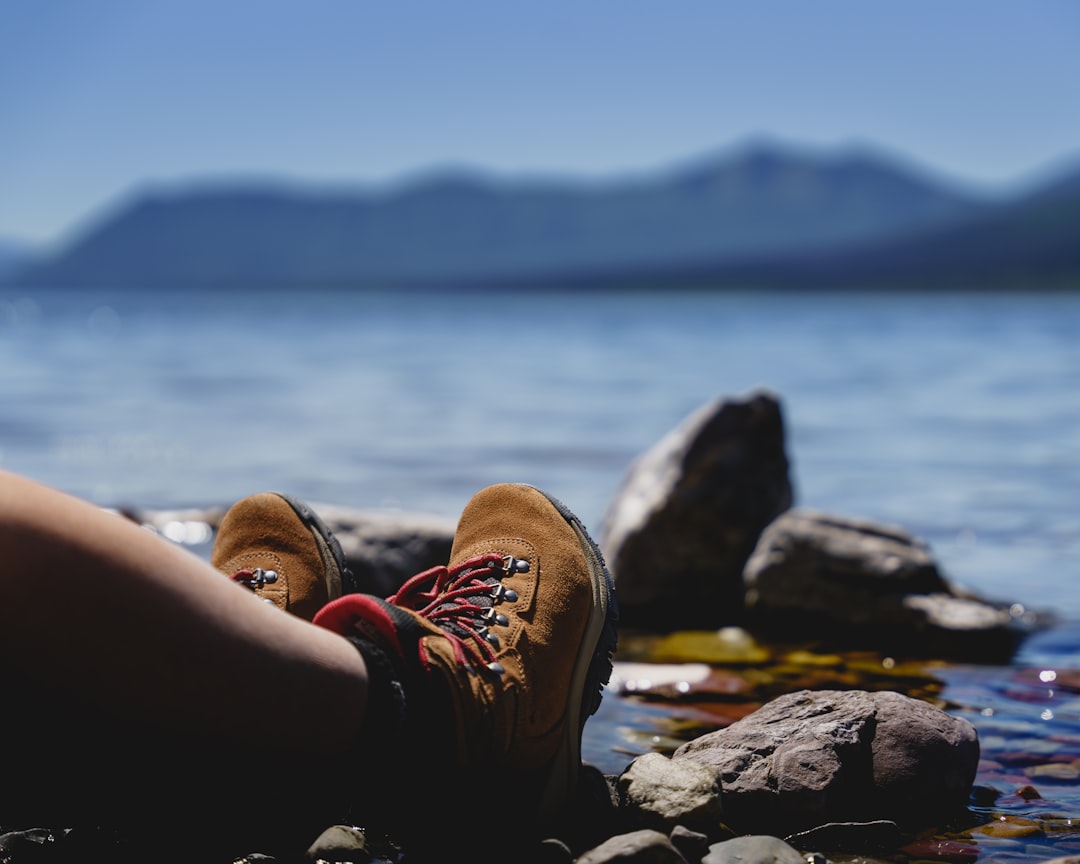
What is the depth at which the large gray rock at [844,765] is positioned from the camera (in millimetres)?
2309

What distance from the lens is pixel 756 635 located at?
4.49m

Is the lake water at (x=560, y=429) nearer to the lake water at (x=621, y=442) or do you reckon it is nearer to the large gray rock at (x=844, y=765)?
the lake water at (x=621, y=442)

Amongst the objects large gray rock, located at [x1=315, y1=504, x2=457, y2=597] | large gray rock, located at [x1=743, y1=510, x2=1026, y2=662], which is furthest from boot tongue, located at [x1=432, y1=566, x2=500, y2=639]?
large gray rock, located at [x1=743, y1=510, x2=1026, y2=662]

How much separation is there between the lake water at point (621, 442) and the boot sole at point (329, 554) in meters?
0.87

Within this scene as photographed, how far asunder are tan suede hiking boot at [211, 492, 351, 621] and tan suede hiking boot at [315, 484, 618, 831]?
214 millimetres

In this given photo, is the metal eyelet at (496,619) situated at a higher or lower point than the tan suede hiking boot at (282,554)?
lower

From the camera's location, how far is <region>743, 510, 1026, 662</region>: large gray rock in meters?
4.26

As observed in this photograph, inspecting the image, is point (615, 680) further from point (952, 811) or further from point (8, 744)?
point (8, 744)

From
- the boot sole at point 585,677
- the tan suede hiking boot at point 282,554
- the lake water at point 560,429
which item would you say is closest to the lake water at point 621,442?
the lake water at point 560,429

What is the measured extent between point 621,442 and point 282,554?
8712 millimetres

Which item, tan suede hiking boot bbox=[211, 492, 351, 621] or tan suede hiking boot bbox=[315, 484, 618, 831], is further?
tan suede hiking boot bbox=[211, 492, 351, 621]

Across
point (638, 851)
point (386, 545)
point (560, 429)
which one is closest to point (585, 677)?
point (638, 851)

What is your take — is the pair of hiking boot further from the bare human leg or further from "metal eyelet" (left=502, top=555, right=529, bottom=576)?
the bare human leg

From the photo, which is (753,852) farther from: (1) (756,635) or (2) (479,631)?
(1) (756,635)
